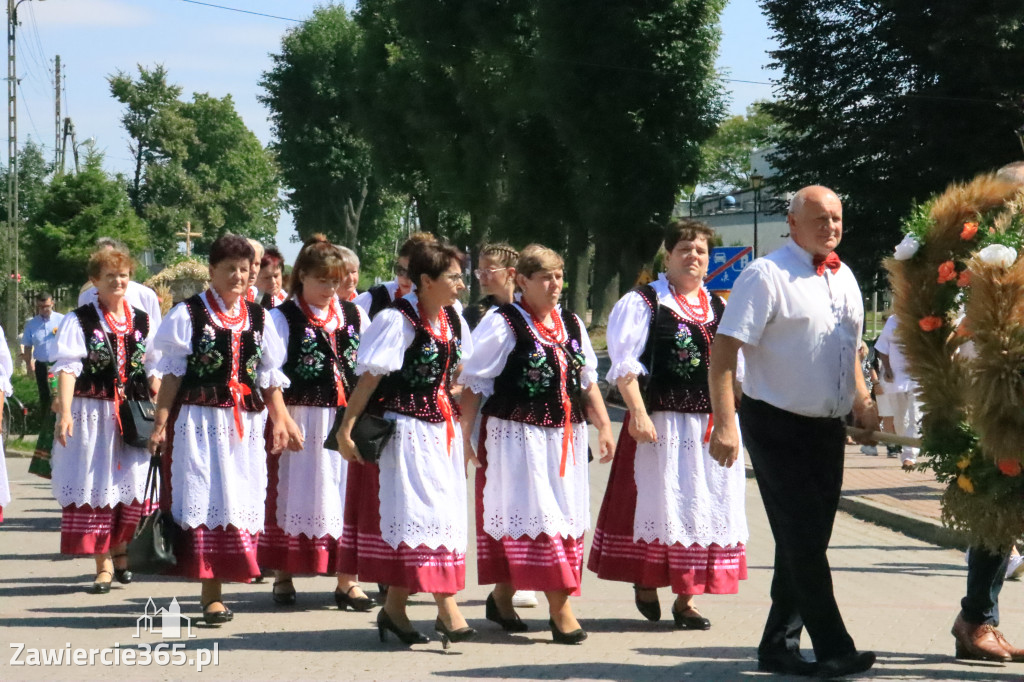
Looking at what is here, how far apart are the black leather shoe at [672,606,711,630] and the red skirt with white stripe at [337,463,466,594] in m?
1.19

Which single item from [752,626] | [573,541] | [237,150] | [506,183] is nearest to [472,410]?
[573,541]

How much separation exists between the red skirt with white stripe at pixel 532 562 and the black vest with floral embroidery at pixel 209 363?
1.49m

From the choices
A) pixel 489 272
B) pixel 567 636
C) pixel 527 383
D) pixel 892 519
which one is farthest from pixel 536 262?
pixel 892 519

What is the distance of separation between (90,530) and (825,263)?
190 inches

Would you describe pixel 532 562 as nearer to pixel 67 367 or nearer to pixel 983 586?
pixel 983 586

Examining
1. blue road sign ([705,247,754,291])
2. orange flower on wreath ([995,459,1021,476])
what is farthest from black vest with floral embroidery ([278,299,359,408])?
blue road sign ([705,247,754,291])

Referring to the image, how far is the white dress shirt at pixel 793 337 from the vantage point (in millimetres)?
6199

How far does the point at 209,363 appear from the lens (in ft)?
25.6

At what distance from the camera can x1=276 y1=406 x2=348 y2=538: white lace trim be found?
8477 mm

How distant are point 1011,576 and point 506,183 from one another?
40.8 meters

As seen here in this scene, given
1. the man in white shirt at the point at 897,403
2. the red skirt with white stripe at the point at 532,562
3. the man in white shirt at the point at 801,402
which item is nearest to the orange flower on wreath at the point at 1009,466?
the man in white shirt at the point at 801,402

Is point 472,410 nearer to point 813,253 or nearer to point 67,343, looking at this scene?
point 813,253

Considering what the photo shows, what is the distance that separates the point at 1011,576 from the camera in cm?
913

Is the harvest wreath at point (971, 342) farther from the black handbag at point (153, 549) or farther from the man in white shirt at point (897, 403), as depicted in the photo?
the man in white shirt at point (897, 403)
